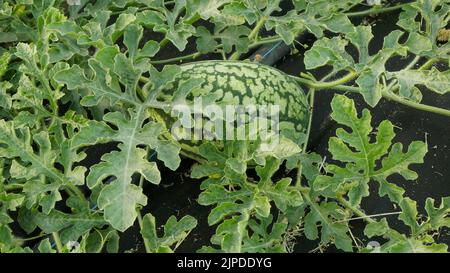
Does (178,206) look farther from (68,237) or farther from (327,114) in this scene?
(327,114)

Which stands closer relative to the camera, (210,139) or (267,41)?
(210,139)

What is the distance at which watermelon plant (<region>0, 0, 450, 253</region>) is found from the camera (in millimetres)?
1689

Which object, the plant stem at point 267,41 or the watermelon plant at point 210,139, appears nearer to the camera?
the watermelon plant at point 210,139

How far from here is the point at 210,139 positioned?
198cm

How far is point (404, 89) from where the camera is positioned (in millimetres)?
1821

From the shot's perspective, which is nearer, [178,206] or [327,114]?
[178,206]

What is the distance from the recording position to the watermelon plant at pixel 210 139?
5.54 ft

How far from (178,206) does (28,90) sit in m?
0.67

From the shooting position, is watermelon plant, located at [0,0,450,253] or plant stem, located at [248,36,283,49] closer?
watermelon plant, located at [0,0,450,253]

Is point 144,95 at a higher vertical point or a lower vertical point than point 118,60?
lower

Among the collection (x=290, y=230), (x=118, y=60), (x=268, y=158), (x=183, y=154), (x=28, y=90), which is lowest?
(x=290, y=230)
